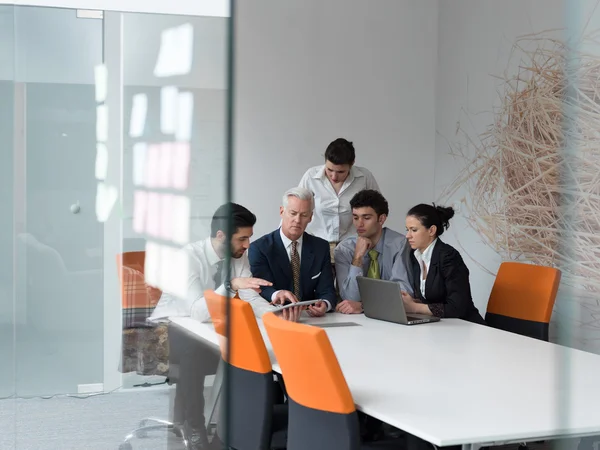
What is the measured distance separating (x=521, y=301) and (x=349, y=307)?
0.88m

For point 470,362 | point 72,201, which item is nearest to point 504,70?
point 470,362

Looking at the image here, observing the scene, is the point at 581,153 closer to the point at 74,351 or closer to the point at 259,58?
the point at 74,351

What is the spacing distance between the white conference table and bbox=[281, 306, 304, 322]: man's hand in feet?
0.60

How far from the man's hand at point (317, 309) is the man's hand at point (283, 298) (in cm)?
17

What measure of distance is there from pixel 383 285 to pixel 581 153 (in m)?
3.04

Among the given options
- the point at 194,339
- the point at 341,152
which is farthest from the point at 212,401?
the point at 341,152

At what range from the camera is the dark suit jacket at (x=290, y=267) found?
382cm

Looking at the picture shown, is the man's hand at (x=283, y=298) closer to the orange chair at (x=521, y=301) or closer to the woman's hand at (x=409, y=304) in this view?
the woman's hand at (x=409, y=304)

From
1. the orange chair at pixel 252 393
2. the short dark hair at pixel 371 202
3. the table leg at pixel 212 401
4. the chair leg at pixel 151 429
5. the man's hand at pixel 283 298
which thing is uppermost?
the short dark hair at pixel 371 202

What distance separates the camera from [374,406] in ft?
7.40

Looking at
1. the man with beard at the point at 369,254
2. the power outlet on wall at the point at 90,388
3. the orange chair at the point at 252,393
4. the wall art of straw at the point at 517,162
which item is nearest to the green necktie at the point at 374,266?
the man with beard at the point at 369,254

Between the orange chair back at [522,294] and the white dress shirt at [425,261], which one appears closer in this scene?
the orange chair back at [522,294]

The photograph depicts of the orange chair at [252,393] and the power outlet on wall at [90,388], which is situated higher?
the power outlet on wall at [90,388]

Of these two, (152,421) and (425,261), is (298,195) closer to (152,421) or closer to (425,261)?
(425,261)
